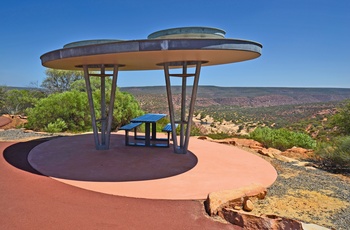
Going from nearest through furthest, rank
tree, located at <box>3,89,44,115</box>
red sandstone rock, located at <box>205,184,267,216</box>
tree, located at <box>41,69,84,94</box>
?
1. red sandstone rock, located at <box>205,184,267,216</box>
2. tree, located at <box>3,89,44,115</box>
3. tree, located at <box>41,69,84,94</box>

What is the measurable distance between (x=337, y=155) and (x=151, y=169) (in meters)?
7.10

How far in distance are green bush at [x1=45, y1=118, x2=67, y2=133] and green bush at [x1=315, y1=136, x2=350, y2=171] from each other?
14.8m

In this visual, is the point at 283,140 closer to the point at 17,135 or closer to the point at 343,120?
Result: the point at 343,120

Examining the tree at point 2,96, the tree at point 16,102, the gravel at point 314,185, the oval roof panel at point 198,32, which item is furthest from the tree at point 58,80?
the gravel at point 314,185

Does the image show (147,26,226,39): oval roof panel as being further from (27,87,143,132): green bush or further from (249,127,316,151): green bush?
(27,87,143,132): green bush

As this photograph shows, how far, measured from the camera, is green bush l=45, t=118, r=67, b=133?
56.6ft

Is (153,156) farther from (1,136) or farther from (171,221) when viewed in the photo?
(1,136)

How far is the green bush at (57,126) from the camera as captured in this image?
1724 cm

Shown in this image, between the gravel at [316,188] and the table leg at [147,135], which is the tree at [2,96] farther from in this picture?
the gravel at [316,188]

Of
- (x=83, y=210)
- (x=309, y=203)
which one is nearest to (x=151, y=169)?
(x=83, y=210)

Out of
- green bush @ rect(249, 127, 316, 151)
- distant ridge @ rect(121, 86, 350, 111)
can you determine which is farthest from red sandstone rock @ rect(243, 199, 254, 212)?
distant ridge @ rect(121, 86, 350, 111)

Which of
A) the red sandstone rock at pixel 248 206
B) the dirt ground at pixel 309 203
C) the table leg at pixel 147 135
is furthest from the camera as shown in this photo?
the table leg at pixel 147 135

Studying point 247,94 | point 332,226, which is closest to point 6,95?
point 332,226

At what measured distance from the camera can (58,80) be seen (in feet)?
114
